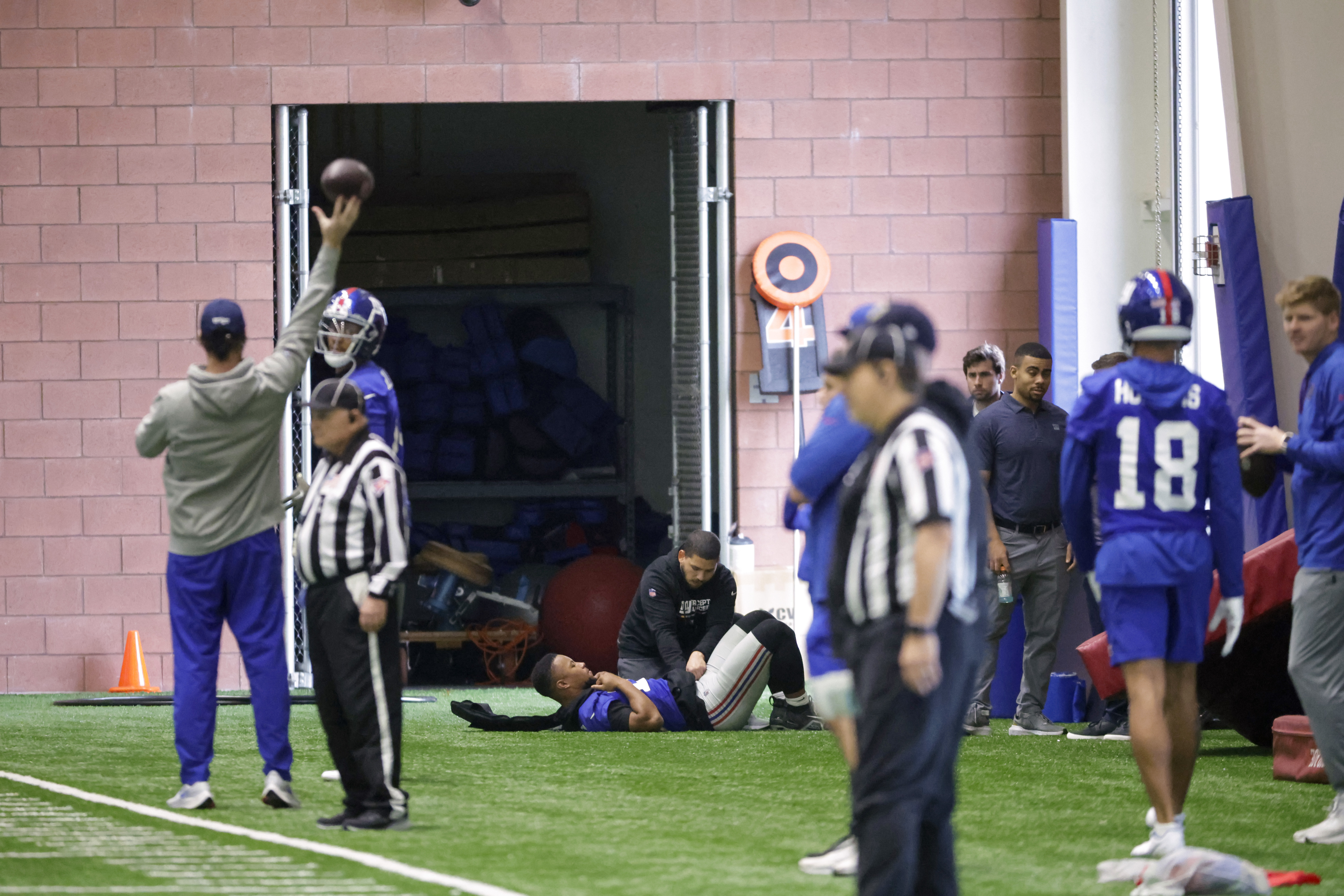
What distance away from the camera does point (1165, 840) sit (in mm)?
4609

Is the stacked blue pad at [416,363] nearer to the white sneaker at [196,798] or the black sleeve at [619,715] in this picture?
the black sleeve at [619,715]

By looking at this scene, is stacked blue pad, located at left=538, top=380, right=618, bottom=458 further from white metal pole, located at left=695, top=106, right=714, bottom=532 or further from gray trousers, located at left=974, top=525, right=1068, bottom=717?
gray trousers, located at left=974, top=525, right=1068, bottom=717

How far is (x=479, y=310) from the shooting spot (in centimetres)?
1302

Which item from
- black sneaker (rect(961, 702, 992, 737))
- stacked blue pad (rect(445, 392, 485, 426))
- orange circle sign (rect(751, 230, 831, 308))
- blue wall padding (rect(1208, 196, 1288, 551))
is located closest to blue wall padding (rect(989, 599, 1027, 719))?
black sneaker (rect(961, 702, 992, 737))

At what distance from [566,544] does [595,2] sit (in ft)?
13.3

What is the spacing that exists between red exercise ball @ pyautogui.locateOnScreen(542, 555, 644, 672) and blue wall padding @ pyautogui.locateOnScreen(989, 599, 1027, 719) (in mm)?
2971

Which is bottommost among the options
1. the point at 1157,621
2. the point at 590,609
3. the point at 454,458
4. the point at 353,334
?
the point at 590,609

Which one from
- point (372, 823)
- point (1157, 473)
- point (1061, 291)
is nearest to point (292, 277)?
point (1061, 291)

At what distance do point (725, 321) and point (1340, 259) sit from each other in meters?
4.75

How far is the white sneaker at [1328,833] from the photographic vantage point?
5.11m

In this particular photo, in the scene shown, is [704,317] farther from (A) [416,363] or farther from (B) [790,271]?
(A) [416,363]

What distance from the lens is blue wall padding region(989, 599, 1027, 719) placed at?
8.87 meters

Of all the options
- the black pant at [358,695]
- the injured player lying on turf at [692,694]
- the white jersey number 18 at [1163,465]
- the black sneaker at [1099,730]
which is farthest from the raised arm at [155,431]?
the black sneaker at [1099,730]

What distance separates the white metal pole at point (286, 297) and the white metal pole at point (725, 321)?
8.98 feet
